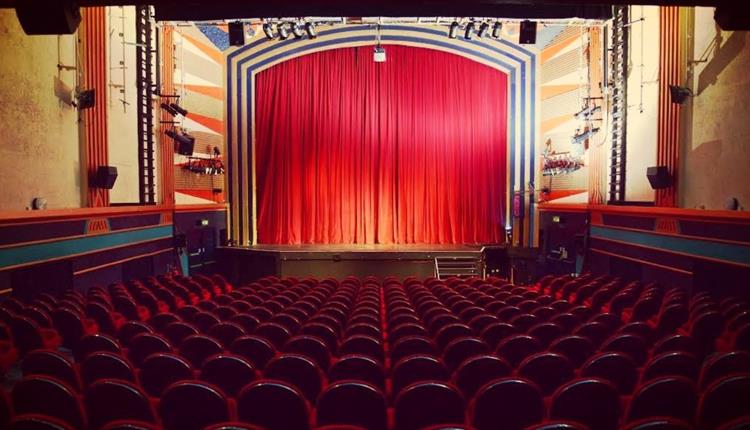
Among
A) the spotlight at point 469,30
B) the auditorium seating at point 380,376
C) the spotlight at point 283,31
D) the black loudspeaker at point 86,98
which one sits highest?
the spotlight at point 283,31

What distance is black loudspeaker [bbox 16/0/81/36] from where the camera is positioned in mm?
5660

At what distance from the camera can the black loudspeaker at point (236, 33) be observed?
39.7 ft

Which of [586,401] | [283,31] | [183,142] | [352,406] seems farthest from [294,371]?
[283,31]

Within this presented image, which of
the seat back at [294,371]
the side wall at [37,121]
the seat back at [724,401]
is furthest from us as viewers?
the side wall at [37,121]

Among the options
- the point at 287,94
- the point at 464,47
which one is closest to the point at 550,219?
the point at 464,47

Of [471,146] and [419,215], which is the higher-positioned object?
[471,146]

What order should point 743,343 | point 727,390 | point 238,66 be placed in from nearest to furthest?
1. point 727,390
2. point 743,343
3. point 238,66

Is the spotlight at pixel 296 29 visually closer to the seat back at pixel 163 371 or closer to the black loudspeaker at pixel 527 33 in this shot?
the black loudspeaker at pixel 527 33

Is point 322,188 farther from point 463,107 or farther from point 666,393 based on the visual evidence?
point 666,393

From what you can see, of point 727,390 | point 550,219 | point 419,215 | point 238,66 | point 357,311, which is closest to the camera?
point 727,390

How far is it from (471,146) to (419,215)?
2.65m

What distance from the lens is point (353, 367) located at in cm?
337

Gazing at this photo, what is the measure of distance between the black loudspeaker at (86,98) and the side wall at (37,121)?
0.17 m

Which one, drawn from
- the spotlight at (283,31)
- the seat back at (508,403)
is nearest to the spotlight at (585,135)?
the spotlight at (283,31)
